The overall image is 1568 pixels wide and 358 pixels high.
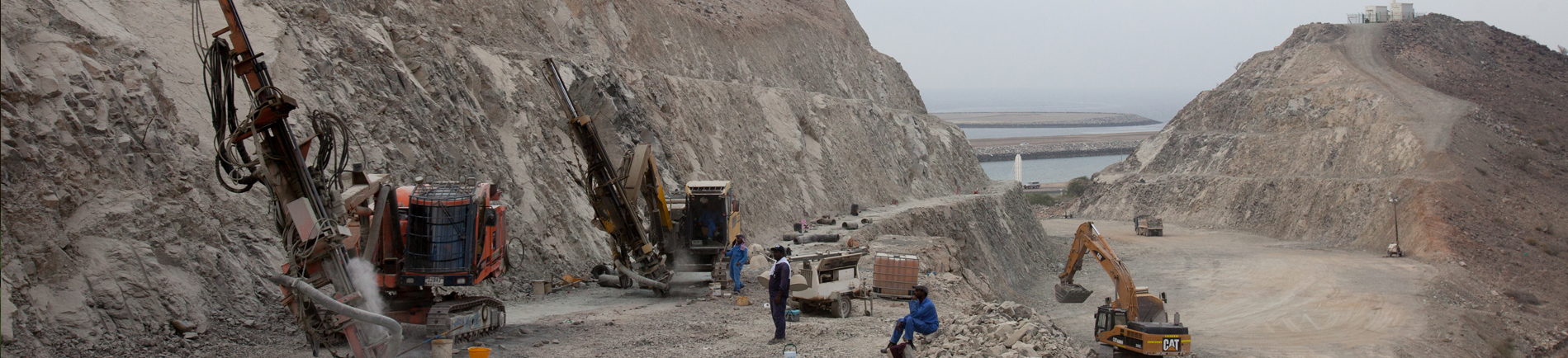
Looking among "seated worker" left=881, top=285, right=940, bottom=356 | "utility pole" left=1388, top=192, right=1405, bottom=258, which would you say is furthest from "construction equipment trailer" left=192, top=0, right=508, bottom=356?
"utility pole" left=1388, top=192, right=1405, bottom=258

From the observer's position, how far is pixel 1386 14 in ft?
233

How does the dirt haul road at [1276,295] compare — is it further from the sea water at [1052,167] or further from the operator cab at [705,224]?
the sea water at [1052,167]

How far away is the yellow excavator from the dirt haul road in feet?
13.1

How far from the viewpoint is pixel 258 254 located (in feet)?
42.7

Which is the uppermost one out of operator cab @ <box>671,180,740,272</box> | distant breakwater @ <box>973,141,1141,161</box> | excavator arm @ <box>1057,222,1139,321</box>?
operator cab @ <box>671,180,740,272</box>

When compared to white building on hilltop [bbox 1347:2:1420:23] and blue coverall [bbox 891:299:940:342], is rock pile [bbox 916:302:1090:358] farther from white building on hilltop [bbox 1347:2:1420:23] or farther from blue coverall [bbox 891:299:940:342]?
white building on hilltop [bbox 1347:2:1420:23]

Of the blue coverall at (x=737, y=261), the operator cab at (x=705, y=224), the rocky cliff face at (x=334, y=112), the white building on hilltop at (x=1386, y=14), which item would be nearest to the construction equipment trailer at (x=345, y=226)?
the rocky cliff face at (x=334, y=112)

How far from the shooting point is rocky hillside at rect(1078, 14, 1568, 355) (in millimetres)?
42531

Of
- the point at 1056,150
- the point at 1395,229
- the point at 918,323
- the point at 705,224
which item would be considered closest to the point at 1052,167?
the point at 1056,150

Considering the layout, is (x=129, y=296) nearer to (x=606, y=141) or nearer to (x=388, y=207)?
(x=388, y=207)

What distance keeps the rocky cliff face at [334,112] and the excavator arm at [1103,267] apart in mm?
9441

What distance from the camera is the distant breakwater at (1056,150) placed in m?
140

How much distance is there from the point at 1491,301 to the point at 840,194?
21.6 m

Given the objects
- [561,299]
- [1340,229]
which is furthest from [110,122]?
[1340,229]
